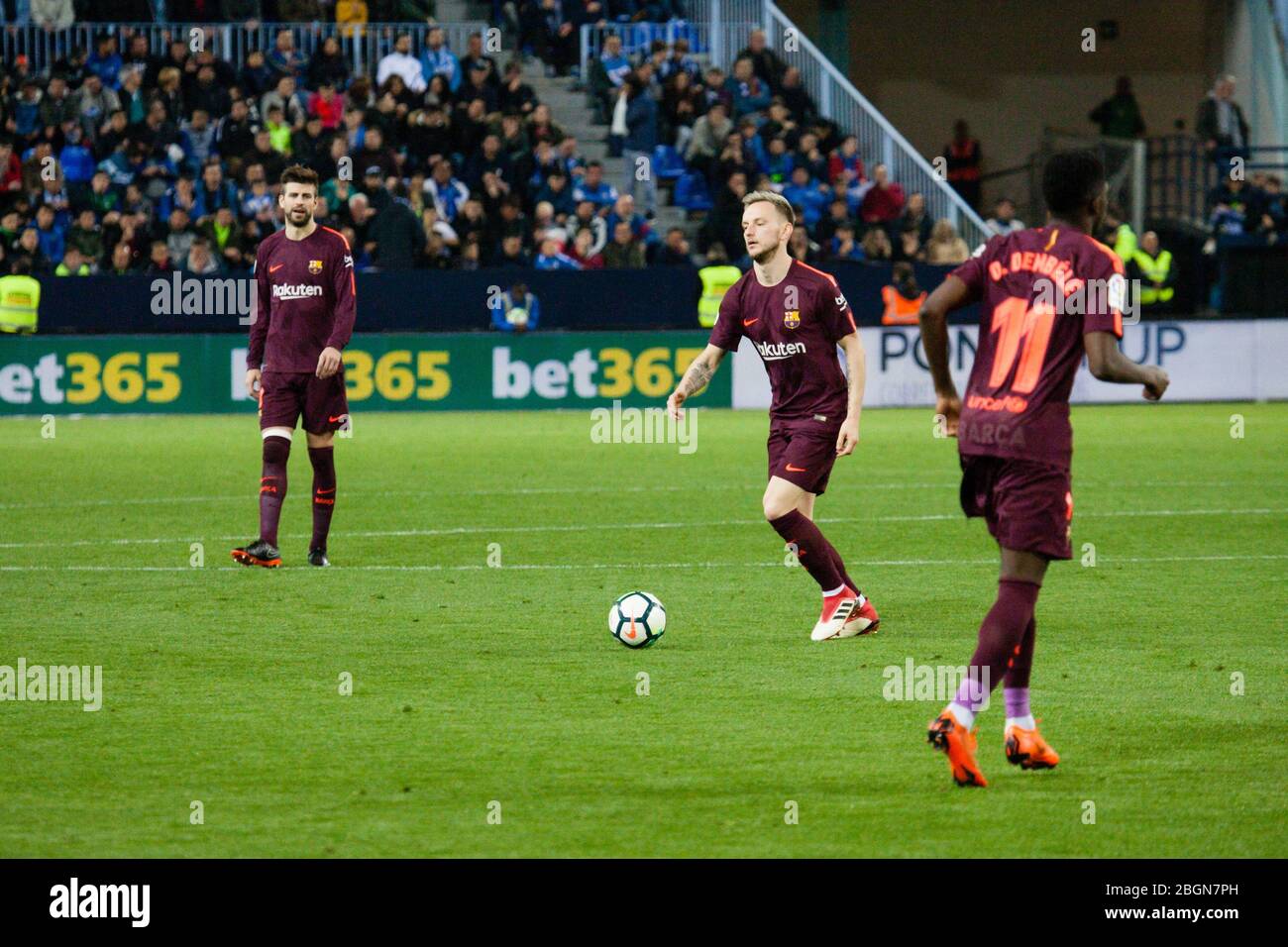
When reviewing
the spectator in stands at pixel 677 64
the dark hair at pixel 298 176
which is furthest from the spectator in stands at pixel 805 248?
the dark hair at pixel 298 176

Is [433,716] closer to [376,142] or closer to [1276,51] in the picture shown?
[376,142]

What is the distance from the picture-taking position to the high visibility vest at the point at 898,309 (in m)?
24.7

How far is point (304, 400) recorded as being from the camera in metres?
11.2

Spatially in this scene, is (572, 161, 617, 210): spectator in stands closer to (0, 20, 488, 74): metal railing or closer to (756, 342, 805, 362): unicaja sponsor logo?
(0, 20, 488, 74): metal railing

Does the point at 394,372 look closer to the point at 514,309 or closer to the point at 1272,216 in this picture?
the point at 514,309

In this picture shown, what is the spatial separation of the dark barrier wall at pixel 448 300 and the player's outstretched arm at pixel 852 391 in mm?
15114

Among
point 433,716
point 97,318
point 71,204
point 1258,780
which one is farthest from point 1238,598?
point 71,204

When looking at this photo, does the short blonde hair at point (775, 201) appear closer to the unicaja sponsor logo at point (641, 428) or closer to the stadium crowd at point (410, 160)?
the unicaja sponsor logo at point (641, 428)

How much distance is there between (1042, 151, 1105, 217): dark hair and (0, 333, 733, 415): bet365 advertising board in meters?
17.4

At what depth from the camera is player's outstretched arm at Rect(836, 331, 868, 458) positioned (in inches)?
335

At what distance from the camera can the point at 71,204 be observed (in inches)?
951
